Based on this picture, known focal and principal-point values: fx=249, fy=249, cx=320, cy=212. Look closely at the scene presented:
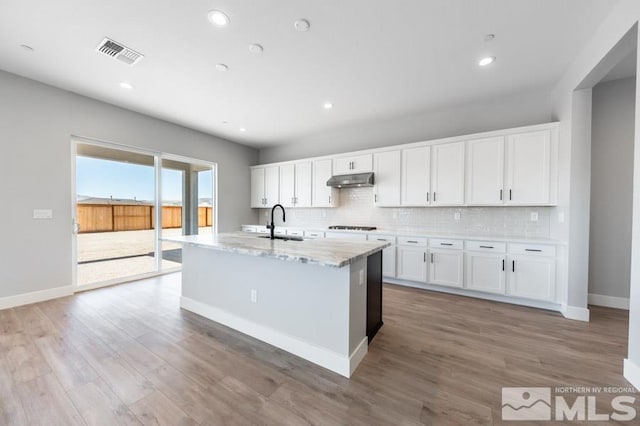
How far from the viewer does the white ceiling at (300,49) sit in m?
2.10

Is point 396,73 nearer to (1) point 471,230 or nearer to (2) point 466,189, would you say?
(2) point 466,189

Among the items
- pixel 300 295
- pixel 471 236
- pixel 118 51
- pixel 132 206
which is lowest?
pixel 300 295

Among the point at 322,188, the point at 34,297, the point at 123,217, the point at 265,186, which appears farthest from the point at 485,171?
the point at 34,297

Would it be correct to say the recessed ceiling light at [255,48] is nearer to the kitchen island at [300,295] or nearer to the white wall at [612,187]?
the kitchen island at [300,295]

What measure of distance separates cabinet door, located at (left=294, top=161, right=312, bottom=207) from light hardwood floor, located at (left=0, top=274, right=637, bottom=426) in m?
3.16

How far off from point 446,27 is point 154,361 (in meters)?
3.91

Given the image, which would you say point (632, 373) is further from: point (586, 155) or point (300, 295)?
point (300, 295)

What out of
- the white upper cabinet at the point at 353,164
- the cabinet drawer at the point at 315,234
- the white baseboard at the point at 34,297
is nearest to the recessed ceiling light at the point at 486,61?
the white upper cabinet at the point at 353,164

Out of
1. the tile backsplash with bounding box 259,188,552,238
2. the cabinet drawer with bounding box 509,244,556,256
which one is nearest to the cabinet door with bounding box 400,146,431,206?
the tile backsplash with bounding box 259,188,552,238

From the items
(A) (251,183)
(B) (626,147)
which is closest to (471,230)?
(B) (626,147)

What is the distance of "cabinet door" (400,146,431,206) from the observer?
4.14 meters

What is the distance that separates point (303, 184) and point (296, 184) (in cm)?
20

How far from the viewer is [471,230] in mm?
4062

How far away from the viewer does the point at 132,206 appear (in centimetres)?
469
